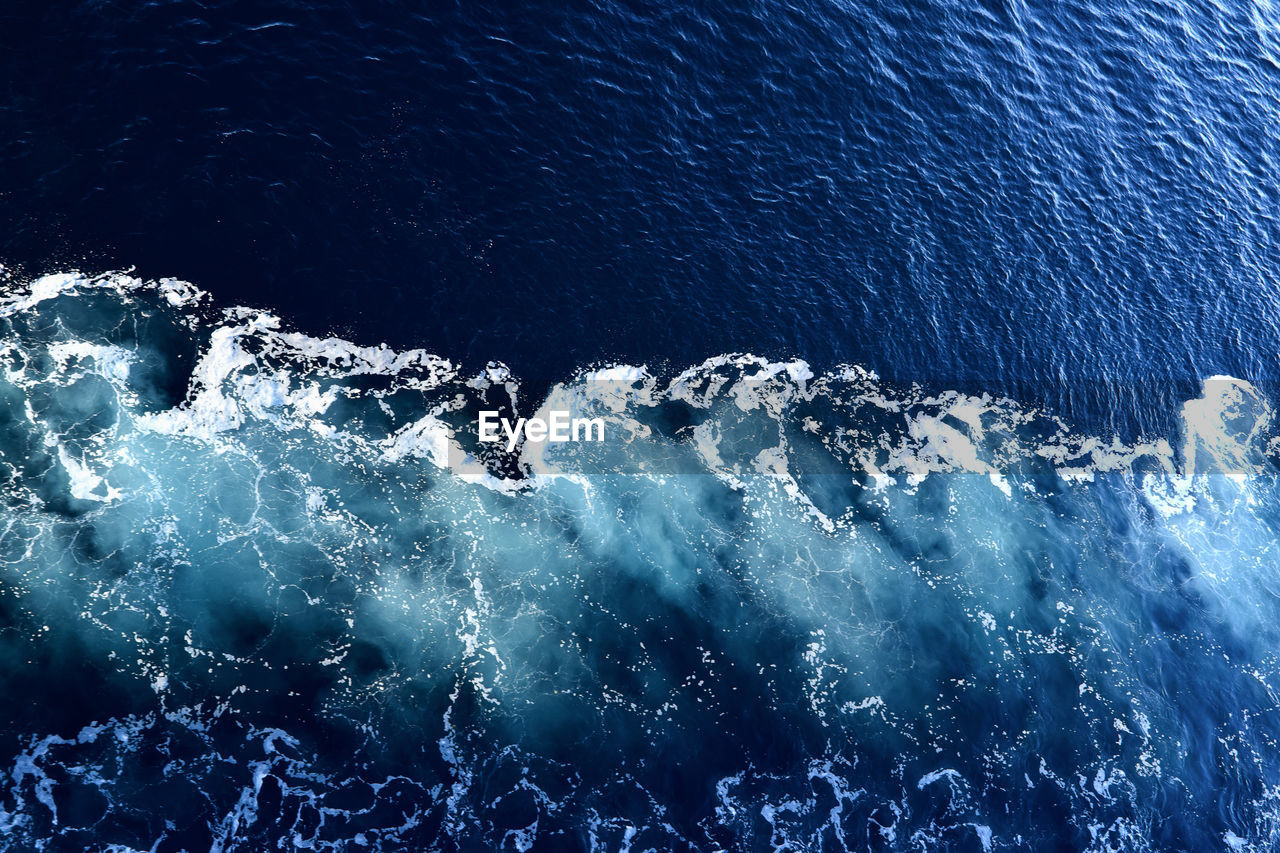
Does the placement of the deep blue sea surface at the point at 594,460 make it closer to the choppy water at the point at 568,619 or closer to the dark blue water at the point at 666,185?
the choppy water at the point at 568,619

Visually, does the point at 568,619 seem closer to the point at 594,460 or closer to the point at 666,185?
the point at 594,460

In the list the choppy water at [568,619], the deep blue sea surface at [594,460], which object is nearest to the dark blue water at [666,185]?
the deep blue sea surface at [594,460]

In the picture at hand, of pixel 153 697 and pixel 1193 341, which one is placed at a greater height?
pixel 1193 341

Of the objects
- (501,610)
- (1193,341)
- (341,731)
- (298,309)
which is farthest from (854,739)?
(1193,341)

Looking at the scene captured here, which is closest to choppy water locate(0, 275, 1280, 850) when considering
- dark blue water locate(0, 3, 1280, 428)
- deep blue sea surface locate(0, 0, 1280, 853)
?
deep blue sea surface locate(0, 0, 1280, 853)

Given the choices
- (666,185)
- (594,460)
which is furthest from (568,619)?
(666,185)

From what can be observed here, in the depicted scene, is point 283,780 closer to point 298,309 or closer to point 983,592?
point 298,309

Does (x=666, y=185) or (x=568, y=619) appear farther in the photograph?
(x=666, y=185)
